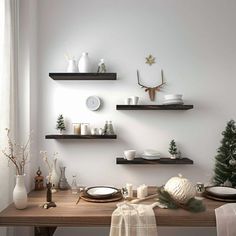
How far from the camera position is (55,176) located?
7.25 feet

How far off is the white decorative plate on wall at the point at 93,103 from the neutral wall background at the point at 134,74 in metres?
0.05

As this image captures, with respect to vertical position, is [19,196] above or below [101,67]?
below

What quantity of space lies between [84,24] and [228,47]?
1.40 metres

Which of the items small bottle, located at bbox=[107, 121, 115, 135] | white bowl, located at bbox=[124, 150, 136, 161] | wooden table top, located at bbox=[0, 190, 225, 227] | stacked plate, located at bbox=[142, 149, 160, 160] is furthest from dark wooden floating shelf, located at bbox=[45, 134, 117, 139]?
wooden table top, located at bbox=[0, 190, 225, 227]

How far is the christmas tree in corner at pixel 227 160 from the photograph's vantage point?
7.02 feet

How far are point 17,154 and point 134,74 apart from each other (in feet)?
4.15

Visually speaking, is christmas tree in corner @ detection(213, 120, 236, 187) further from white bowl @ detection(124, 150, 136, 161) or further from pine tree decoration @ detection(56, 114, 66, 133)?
pine tree decoration @ detection(56, 114, 66, 133)

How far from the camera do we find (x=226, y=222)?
1487mm

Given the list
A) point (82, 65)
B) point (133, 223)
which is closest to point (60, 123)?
point (82, 65)

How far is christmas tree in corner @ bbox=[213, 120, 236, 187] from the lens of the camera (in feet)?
7.02

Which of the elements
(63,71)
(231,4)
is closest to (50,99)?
(63,71)

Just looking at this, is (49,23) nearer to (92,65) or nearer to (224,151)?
(92,65)

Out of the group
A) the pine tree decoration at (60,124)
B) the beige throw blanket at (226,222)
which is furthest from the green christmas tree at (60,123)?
the beige throw blanket at (226,222)

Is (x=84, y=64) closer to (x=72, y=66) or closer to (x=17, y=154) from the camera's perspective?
(x=72, y=66)
